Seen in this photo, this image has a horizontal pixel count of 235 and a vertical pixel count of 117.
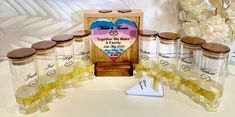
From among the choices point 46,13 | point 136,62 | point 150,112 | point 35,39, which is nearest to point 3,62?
point 35,39

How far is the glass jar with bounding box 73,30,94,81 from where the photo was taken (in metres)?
0.82

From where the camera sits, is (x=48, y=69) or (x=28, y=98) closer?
(x=28, y=98)

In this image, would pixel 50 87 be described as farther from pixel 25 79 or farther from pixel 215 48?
pixel 215 48

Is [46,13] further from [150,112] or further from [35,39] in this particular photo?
[150,112]

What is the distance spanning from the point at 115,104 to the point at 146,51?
0.84 ft

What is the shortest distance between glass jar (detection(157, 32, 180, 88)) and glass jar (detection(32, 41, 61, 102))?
1.13 ft

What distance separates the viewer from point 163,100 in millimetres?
696

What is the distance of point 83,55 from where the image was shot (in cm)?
84

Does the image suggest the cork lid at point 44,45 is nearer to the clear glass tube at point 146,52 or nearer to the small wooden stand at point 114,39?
the small wooden stand at point 114,39

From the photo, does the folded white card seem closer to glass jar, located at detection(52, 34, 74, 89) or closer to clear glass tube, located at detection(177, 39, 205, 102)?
clear glass tube, located at detection(177, 39, 205, 102)

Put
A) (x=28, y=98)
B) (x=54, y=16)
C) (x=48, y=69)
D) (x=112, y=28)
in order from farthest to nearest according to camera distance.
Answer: (x=54, y=16), (x=112, y=28), (x=48, y=69), (x=28, y=98)

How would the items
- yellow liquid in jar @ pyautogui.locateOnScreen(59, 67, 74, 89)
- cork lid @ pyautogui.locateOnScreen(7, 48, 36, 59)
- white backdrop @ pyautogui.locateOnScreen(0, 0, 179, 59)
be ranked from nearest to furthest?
cork lid @ pyautogui.locateOnScreen(7, 48, 36, 59) < yellow liquid in jar @ pyautogui.locateOnScreen(59, 67, 74, 89) < white backdrop @ pyautogui.locateOnScreen(0, 0, 179, 59)

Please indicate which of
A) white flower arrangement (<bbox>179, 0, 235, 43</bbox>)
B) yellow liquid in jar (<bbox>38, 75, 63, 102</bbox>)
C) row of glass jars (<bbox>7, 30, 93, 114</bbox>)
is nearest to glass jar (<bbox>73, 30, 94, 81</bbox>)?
row of glass jars (<bbox>7, 30, 93, 114</bbox>)

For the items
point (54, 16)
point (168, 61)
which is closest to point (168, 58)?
point (168, 61)
